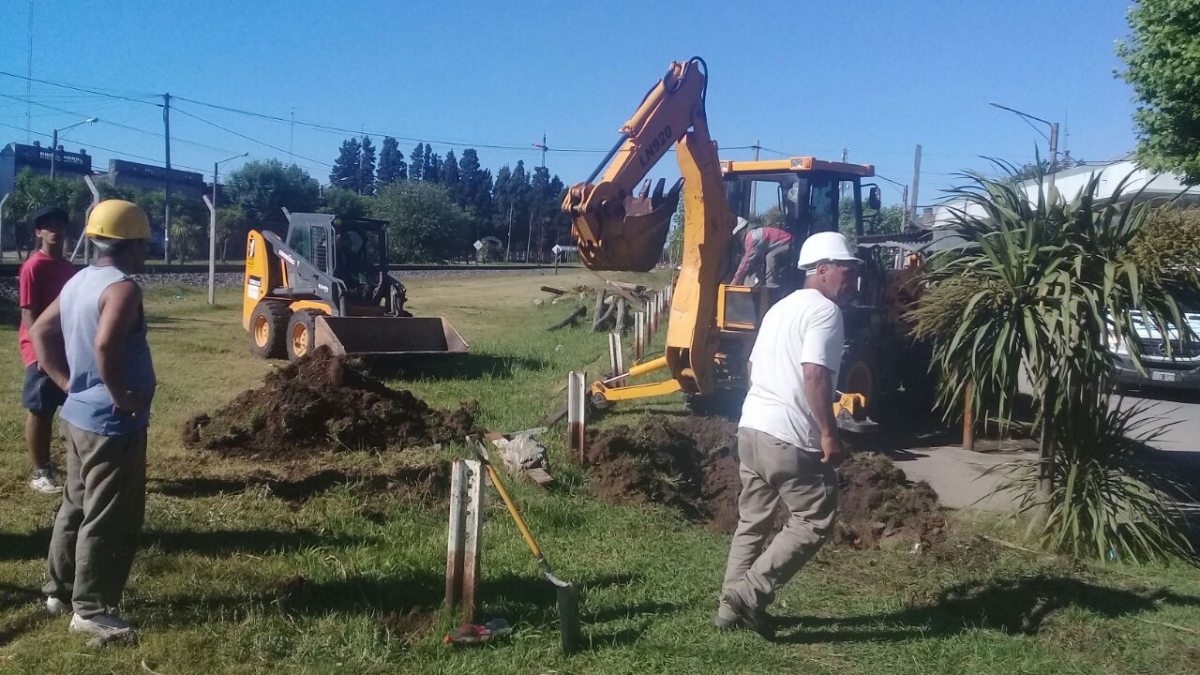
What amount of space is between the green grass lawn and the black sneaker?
0.07 metres

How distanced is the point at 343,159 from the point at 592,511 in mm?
112434

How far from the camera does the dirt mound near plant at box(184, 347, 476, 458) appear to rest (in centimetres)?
840

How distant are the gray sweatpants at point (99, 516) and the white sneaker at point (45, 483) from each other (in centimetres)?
240

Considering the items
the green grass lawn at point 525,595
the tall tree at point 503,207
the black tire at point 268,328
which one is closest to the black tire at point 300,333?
the black tire at point 268,328

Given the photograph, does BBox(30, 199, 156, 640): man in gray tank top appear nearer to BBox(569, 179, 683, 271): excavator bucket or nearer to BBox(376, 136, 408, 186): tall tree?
BBox(569, 179, 683, 271): excavator bucket

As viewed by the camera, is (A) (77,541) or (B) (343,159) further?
(B) (343,159)

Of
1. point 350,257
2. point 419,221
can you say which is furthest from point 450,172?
point 350,257

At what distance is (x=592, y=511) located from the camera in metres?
6.82

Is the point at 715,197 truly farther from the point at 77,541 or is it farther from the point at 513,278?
the point at 513,278

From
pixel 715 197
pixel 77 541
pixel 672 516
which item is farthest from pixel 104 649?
pixel 715 197

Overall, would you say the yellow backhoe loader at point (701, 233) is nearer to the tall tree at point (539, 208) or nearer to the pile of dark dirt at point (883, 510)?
the pile of dark dirt at point (883, 510)

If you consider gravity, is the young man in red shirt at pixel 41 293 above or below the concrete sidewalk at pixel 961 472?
above

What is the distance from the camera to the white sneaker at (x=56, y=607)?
14.8ft

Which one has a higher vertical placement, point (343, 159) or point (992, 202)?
point (343, 159)
